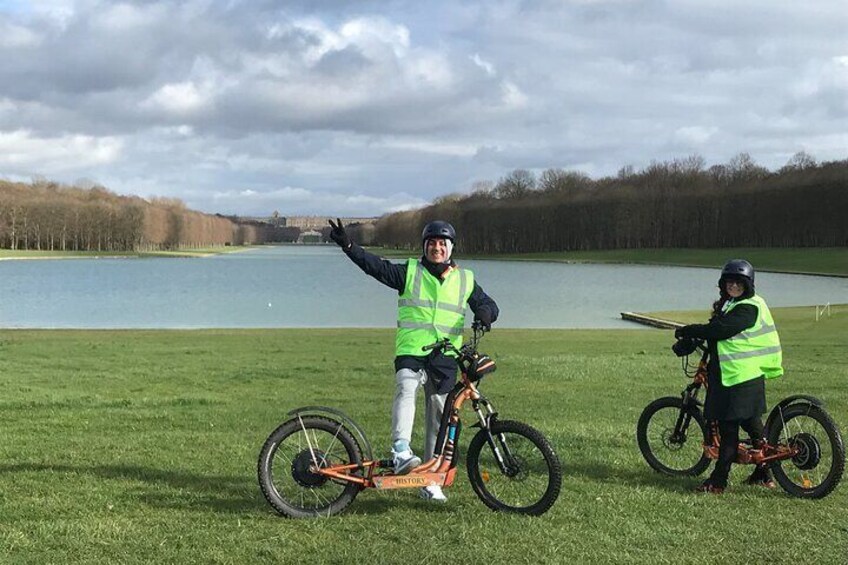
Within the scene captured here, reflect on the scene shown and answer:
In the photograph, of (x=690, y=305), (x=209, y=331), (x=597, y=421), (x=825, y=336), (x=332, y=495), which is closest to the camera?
(x=332, y=495)

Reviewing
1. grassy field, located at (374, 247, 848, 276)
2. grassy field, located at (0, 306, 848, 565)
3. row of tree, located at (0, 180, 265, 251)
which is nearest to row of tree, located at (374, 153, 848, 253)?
grassy field, located at (374, 247, 848, 276)

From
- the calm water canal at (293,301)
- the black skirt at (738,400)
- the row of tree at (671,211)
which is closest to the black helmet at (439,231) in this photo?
the black skirt at (738,400)

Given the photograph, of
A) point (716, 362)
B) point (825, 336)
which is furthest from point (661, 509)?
point (825, 336)

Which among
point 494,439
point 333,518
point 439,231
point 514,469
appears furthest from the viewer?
point 439,231

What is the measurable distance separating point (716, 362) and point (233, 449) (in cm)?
470

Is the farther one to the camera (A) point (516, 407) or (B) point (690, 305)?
A: (B) point (690, 305)

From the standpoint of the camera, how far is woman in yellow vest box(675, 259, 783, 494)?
672cm

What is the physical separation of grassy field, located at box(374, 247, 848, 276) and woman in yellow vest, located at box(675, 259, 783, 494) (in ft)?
321

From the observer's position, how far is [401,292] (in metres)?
6.45

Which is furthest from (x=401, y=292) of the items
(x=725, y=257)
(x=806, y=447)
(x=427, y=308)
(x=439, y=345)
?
(x=725, y=257)

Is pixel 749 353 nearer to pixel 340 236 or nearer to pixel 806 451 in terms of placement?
pixel 806 451

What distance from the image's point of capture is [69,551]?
4.95 m

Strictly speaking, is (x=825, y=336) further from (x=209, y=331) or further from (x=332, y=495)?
(x=332, y=495)

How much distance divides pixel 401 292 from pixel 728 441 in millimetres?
2982
